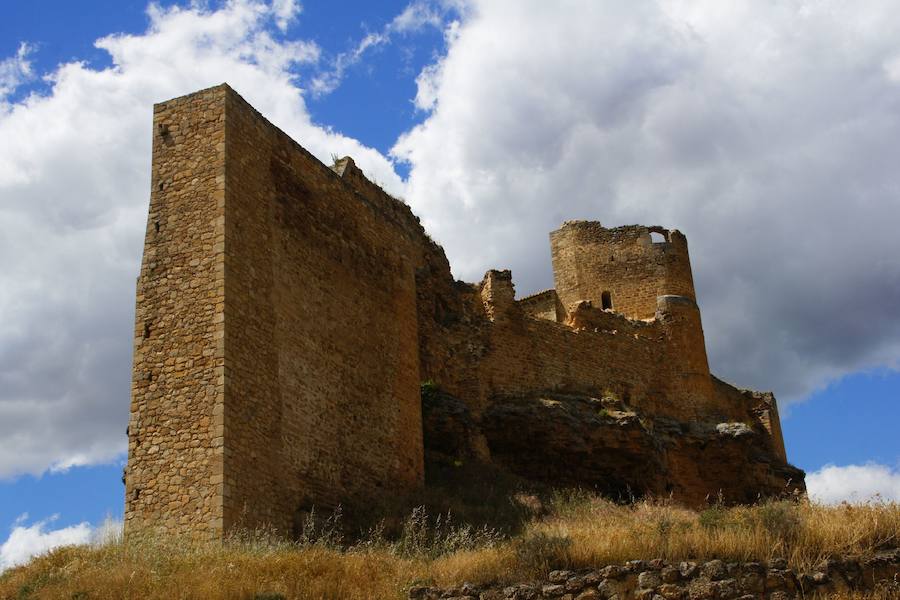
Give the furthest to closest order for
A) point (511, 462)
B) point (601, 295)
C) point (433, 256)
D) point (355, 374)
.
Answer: point (601, 295) < point (433, 256) < point (511, 462) < point (355, 374)

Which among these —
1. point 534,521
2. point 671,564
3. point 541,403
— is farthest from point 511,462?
point 671,564

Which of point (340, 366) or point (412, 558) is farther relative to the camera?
point (340, 366)

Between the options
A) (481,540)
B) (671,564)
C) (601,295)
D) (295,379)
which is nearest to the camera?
(671,564)

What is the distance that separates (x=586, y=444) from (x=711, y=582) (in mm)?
11066

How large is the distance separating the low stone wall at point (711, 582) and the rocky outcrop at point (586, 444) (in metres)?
9.23

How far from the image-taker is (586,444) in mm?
→ 21234

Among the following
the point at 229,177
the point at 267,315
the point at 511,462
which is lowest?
the point at 511,462

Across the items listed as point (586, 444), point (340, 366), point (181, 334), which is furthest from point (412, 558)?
point (586, 444)

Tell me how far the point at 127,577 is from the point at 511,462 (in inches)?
431

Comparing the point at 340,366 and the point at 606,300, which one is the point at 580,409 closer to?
the point at 340,366

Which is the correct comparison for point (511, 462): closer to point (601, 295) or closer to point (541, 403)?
point (541, 403)

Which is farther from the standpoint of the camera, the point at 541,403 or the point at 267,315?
the point at 541,403

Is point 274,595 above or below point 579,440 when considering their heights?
below

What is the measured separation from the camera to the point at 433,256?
2325 cm
